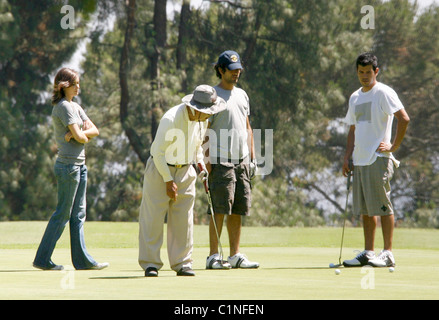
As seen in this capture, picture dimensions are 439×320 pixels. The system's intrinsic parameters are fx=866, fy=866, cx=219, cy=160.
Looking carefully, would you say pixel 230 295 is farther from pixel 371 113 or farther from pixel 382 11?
pixel 382 11

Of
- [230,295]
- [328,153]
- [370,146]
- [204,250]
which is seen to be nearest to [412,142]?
[328,153]

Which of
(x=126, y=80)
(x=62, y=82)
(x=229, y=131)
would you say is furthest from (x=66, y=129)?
(x=126, y=80)

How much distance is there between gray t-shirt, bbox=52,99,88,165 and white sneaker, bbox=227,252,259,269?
5.62 feet

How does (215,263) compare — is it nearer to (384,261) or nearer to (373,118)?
(384,261)

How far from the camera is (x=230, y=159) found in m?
8.41

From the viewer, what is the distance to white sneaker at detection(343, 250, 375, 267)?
27.5 feet

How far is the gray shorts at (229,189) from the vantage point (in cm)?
833

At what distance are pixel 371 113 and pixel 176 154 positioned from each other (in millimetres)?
2263

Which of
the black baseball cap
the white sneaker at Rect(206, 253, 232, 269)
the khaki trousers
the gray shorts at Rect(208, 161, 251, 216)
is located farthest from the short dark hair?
the white sneaker at Rect(206, 253, 232, 269)

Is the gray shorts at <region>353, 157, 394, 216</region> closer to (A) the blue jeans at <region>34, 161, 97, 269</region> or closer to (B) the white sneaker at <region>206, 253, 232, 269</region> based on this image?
(B) the white sneaker at <region>206, 253, 232, 269</region>

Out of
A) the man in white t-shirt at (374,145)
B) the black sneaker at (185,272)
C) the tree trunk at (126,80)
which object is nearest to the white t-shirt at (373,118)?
the man in white t-shirt at (374,145)

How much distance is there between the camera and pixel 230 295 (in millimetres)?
5570

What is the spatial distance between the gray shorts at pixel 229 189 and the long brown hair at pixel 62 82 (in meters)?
1.58

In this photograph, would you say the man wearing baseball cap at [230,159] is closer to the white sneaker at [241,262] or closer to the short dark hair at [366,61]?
the white sneaker at [241,262]
